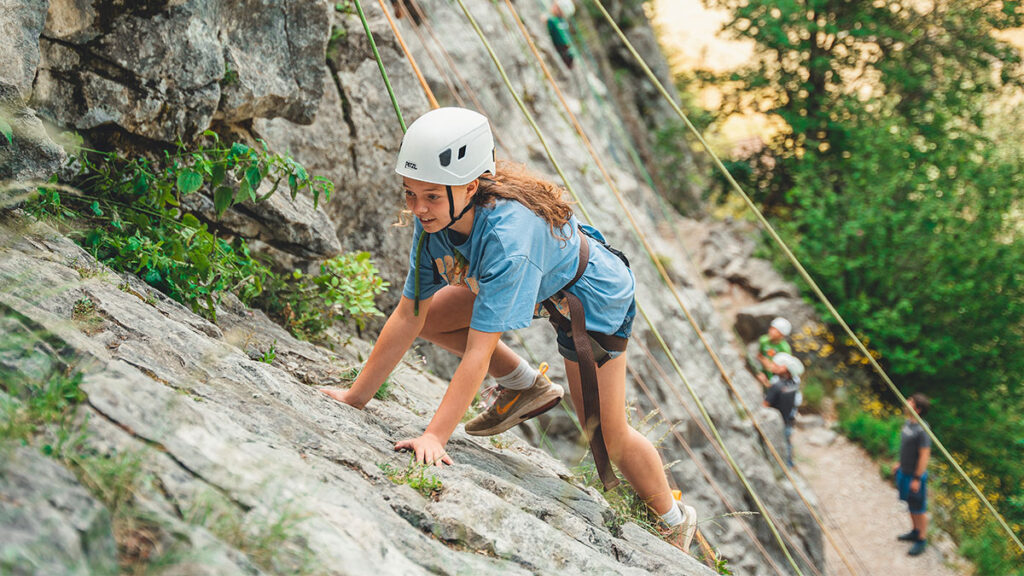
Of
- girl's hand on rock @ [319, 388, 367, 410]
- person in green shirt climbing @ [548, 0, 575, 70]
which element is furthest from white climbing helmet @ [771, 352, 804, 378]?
girl's hand on rock @ [319, 388, 367, 410]

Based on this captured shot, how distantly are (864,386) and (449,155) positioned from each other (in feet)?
39.3

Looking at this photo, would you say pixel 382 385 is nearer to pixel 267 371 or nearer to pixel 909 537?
pixel 267 371

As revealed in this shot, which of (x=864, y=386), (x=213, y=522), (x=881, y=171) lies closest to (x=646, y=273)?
(x=864, y=386)

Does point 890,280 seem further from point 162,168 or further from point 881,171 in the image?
point 162,168

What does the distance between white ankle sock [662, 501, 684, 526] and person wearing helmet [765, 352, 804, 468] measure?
638 cm

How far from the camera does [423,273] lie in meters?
2.93

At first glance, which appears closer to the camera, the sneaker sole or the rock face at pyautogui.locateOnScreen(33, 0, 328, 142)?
the rock face at pyautogui.locateOnScreen(33, 0, 328, 142)

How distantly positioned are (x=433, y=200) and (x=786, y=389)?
7795 millimetres

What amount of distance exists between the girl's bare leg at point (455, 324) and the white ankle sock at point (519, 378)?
2cm

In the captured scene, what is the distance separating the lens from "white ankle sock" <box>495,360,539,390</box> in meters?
3.27

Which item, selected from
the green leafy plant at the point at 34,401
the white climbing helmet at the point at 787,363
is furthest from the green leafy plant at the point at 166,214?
the white climbing helmet at the point at 787,363

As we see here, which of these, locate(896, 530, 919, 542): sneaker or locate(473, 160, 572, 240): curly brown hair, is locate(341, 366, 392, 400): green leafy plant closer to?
locate(473, 160, 572, 240): curly brown hair

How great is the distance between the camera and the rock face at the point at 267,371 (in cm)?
166

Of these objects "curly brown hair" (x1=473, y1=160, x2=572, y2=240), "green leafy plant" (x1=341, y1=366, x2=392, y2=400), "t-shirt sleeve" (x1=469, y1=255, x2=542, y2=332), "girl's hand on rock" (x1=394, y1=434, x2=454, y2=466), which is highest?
"curly brown hair" (x1=473, y1=160, x2=572, y2=240)
